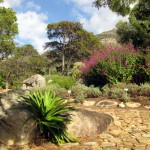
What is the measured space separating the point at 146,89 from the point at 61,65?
30.0 m

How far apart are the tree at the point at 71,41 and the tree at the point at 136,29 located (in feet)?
39.1

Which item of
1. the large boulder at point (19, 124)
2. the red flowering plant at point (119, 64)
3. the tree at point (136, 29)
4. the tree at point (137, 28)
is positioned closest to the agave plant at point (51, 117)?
the large boulder at point (19, 124)

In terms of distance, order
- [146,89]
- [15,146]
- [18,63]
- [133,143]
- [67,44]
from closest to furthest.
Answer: [15,146] < [133,143] < [146,89] < [18,63] < [67,44]

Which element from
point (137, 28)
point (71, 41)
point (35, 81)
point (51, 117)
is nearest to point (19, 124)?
A: point (51, 117)

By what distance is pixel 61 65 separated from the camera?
39938 millimetres

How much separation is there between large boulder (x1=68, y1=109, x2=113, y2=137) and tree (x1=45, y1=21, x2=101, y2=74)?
29881 millimetres

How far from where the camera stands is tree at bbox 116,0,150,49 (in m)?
21.1

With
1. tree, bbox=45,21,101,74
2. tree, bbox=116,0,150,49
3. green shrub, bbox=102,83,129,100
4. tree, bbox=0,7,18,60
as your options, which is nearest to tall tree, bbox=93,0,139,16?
green shrub, bbox=102,83,129,100

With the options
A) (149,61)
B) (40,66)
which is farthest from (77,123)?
(40,66)

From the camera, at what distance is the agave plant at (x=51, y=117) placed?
223 inches

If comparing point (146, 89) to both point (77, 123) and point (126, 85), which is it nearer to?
point (126, 85)

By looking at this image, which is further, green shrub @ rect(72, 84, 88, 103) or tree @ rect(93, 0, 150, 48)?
tree @ rect(93, 0, 150, 48)

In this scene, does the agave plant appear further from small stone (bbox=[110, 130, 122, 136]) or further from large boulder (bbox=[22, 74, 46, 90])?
large boulder (bbox=[22, 74, 46, 90])

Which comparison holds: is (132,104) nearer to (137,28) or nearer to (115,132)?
(115,132)
